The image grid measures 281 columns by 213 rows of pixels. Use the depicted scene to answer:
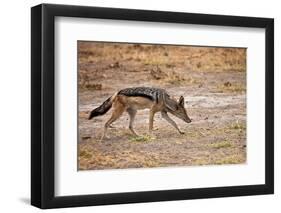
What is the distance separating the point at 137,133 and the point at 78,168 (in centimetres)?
32

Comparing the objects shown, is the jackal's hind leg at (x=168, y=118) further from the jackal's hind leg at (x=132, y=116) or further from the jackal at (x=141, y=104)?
the jackal's hind leg at (x=132, y=116)

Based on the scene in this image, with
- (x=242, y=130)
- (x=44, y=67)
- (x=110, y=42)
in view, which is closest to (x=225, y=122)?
(x=242, y=130)

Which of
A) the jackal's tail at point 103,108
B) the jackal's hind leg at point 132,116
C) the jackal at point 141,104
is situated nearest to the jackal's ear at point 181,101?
the jackal at point 141,104

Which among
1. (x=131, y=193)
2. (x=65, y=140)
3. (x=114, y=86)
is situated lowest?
(x=131, y=193)

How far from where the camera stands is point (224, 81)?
394 centimetres

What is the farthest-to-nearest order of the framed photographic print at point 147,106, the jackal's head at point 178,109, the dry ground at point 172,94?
1. the jackal's head at point 178,109
2. the dry ground at point 172,94
3. the framed photographic print at point 147,106

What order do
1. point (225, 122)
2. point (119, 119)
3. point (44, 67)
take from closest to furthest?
point (44, 67) < point (119, 119) < point (225, 122)

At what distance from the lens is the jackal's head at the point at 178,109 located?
12.5 ft

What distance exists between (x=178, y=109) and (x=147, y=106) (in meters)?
0.15

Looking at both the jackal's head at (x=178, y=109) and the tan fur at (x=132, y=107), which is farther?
the jackal's head at (x=178, y=109)

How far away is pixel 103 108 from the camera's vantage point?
144 inches

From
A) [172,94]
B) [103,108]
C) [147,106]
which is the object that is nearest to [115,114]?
[103,108]

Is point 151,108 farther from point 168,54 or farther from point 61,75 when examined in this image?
point 61,75

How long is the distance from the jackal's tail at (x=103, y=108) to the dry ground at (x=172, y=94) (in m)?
0.02
